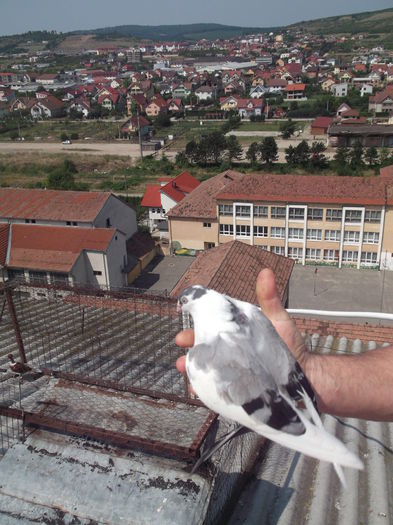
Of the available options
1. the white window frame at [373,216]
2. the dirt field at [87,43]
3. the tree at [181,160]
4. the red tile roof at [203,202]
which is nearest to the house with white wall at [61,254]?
the red tile roof at [203,202]

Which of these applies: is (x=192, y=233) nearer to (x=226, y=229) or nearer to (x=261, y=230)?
(x=226, y=229)

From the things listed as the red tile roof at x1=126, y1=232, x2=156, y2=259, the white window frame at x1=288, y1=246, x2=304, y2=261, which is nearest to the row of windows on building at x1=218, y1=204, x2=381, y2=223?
the white window frame at x1=288, y1=246, x2=304, y2=261

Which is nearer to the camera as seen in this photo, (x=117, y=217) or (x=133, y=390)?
(x=133, y=390)

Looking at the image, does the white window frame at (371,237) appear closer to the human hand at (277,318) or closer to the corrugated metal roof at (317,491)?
the corrugated metal roof at (317,491)

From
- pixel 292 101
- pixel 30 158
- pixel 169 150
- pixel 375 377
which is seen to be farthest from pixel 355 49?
pixel 375 377

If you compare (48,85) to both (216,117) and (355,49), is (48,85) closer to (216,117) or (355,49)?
(216,117)

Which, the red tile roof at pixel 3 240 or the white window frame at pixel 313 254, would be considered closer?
the red tile roof at pixel 3 240

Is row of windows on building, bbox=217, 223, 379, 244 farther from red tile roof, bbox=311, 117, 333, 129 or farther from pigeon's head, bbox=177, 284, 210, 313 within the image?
red tile roof, bbox=311, 117, 333, 129

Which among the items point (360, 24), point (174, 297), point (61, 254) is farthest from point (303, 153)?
point (360, 24)
